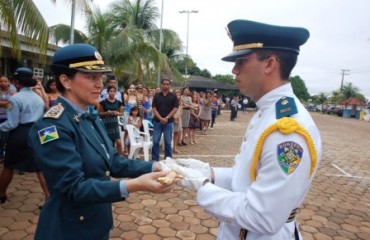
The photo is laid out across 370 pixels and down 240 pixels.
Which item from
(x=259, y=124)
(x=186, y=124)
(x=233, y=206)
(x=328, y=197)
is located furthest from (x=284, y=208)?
(x=186, y=124)

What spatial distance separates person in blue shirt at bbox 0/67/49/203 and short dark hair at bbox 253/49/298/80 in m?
3.61

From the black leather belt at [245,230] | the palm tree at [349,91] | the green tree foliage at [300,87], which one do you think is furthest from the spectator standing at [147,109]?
the green tree foliage at [300,87]

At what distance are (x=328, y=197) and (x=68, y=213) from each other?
4.79 m

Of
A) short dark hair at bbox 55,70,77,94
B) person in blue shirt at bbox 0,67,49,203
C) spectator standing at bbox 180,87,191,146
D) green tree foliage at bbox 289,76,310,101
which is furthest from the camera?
green tree foliage at bbox 289,76,310,101

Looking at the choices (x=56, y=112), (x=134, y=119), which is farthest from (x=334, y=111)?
(x=56, y=112)

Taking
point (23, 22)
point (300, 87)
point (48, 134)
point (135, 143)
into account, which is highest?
point (300, 87)

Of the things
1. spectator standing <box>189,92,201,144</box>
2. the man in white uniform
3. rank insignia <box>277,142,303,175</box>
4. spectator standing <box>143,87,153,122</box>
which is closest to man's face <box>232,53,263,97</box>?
the man in white uniform

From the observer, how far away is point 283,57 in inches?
57.2

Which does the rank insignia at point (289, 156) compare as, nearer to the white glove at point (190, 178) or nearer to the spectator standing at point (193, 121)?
the white glove at point (190, 178)

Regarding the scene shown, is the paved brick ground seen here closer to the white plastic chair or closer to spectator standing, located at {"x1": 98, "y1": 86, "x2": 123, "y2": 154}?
spectator standing, located at {"x1": 98, "y1": 86, "x2": 123, "y2": 154}

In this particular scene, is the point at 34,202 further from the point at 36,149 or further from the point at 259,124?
the point at 259,124

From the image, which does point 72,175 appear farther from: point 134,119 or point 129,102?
point 129,102

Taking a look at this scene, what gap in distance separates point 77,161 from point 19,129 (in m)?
3.05

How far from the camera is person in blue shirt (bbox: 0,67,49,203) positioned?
3977 millimetres
